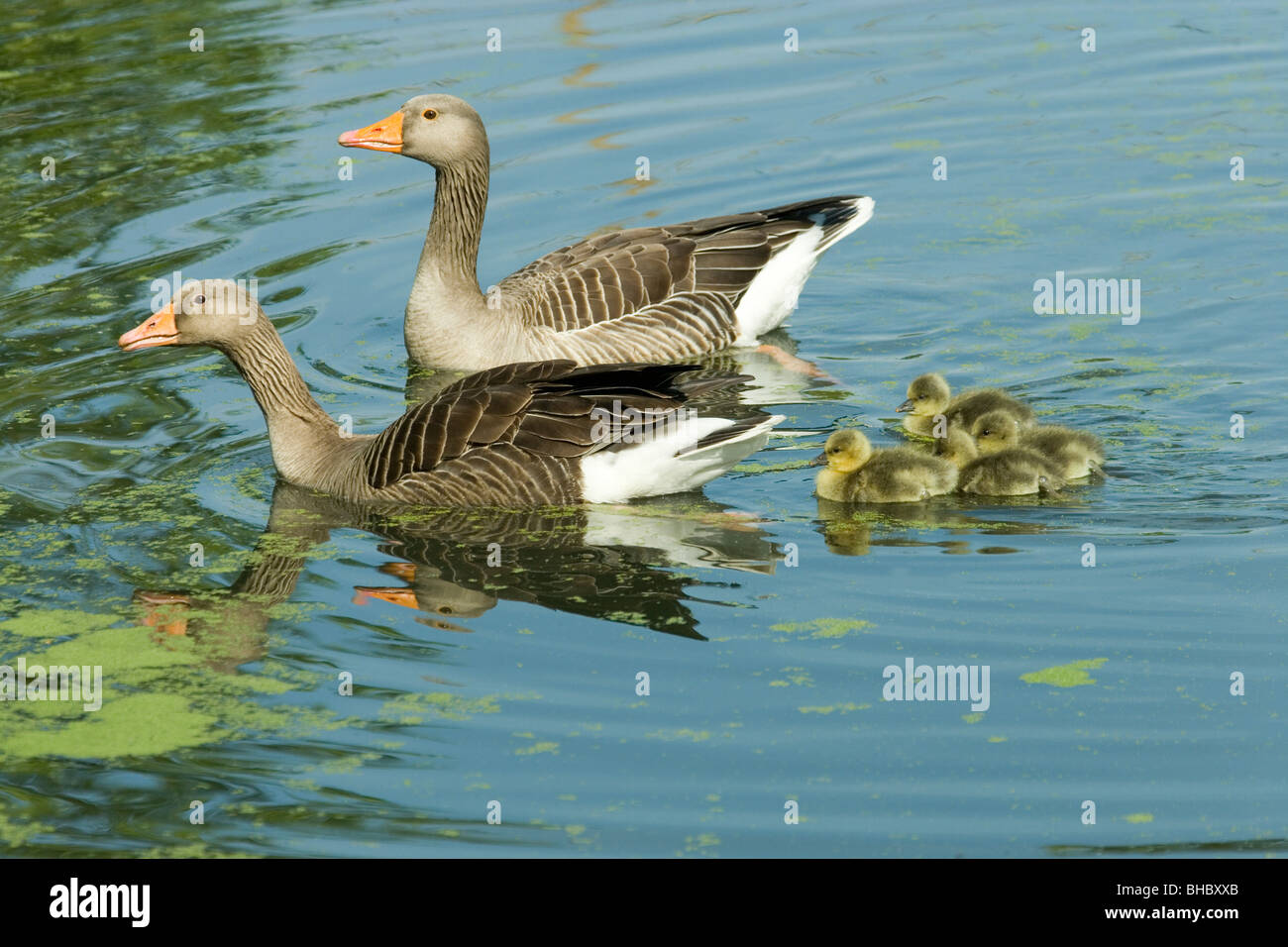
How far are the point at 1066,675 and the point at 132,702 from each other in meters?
4.24

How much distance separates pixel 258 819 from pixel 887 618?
3106mm

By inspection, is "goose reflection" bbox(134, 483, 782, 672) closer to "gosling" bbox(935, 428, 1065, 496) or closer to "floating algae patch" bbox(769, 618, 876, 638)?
"floating algae patch" bbox(769, 618, 876, 638)

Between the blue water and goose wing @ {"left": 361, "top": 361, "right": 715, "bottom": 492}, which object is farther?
goose wing @ {"left": 361, "top": 361, "right": 715, "bottom": 492}

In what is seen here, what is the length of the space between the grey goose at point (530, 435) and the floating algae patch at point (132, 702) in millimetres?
1907

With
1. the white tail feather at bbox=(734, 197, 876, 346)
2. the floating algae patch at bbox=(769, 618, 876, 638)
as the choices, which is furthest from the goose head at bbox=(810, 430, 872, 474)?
the white tail feather at bbox=(734, 197, 876, 346)

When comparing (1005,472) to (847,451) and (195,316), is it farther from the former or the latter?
(195,316)

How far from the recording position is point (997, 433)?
9.40m

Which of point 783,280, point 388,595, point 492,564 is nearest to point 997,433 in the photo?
point 492,564

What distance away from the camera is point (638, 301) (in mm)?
12430

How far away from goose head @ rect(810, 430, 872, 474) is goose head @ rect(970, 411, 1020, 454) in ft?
2.33

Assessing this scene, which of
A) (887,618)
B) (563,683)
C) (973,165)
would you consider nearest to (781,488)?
(887,618)

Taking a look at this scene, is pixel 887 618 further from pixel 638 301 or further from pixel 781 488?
pixel 638 301

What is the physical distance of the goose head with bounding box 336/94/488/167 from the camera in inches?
477

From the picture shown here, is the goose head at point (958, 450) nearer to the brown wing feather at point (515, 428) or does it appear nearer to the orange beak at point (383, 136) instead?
the brown wing feather at point (515, 428)
